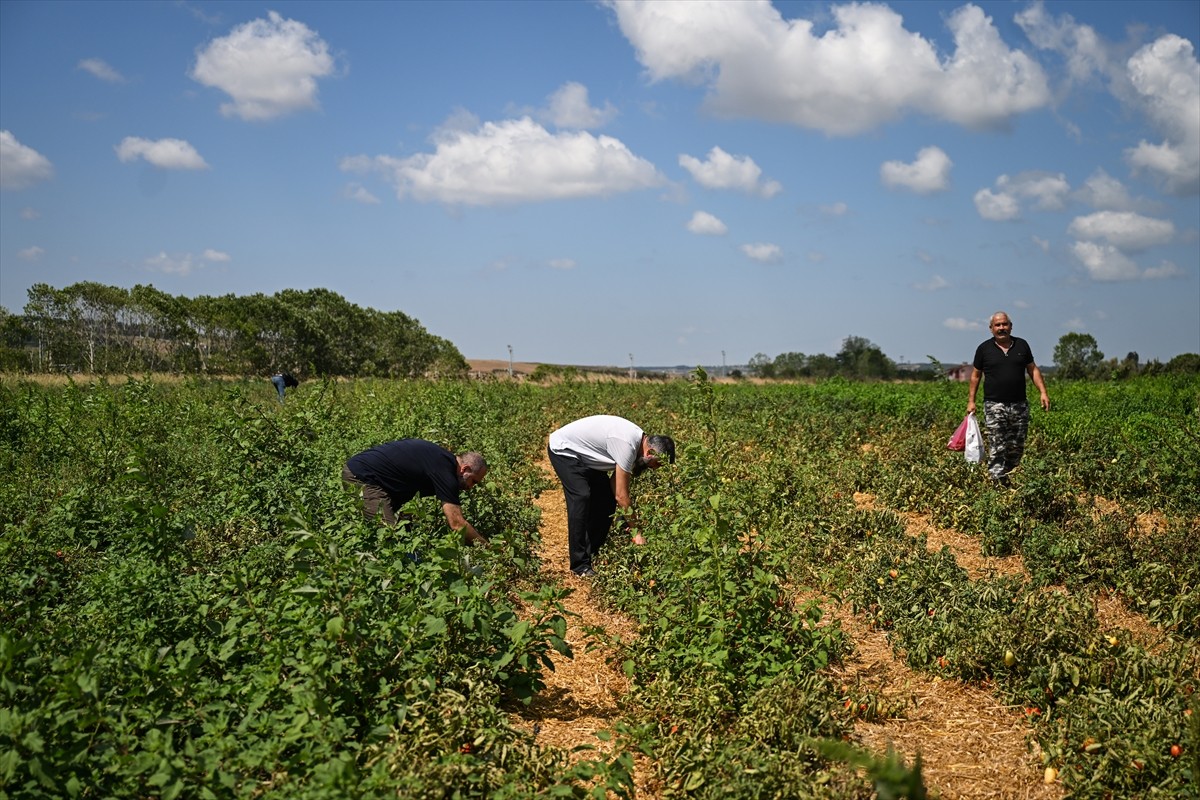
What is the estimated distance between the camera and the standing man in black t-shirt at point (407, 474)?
5.38 m

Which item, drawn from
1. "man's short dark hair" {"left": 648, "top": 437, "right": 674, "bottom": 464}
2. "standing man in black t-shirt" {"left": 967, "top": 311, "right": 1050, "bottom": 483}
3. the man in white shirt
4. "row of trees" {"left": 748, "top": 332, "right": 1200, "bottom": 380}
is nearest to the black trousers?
the man in white shirt

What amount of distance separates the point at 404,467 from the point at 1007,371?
5.63 m

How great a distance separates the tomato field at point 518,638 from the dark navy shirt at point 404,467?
0.28 metres

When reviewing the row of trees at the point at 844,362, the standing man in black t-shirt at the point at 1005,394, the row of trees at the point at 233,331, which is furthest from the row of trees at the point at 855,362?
the standing man in black t-shirt at the point at 1005,394

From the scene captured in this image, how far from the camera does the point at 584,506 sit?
625 cm

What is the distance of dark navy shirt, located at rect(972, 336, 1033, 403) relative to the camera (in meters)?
7.93

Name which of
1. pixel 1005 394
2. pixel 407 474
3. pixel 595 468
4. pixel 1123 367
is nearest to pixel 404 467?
pixel 407 474

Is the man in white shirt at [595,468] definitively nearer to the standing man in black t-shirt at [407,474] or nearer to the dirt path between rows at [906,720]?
the standing man in black t-shirt at [407,474]

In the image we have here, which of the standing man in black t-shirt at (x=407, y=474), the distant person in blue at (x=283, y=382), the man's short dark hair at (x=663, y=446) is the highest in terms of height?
the distant person in blue at (x=283, y=382)

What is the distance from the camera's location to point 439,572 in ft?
11.8

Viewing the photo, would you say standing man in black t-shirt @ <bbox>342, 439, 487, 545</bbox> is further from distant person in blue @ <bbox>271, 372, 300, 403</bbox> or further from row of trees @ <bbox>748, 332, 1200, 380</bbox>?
row of trees @ <bbox>748, 332, 1200, 380</bbox>

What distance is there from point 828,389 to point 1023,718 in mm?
16689

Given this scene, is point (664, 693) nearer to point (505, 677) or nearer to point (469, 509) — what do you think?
point (505, 677)

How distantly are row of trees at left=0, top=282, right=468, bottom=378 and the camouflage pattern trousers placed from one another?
1825 centimetres
